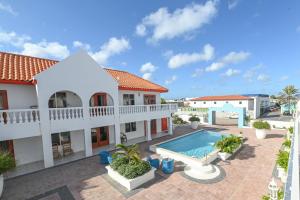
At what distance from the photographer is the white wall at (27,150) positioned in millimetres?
10906

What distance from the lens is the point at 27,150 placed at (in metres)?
11.3

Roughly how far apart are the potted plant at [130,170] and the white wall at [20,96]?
7.38 metres

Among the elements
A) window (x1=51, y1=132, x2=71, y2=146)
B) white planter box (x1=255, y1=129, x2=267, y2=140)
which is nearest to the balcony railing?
window (x1=51, y1=132, x2=71, y2=146)

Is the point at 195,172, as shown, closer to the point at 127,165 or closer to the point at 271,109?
the point at 127,165

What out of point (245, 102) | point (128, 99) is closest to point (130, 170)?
point (128, 99)

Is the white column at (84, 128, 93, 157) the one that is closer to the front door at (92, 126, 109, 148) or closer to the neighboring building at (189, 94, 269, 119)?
the front door at (92, 126, 109, 148)

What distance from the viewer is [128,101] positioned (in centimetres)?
1711

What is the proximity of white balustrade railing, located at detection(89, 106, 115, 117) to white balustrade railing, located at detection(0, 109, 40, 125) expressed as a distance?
3692 millimetres

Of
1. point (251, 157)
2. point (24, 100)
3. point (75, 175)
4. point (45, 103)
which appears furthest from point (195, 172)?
point (24, 100)

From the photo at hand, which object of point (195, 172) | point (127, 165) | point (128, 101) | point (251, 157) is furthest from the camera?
point (128, 101)

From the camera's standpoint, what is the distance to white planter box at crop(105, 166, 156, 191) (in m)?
7.93

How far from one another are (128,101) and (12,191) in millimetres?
11206

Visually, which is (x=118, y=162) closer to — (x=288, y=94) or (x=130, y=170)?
(x=130, y=170)

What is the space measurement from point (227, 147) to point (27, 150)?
14.8 metres
